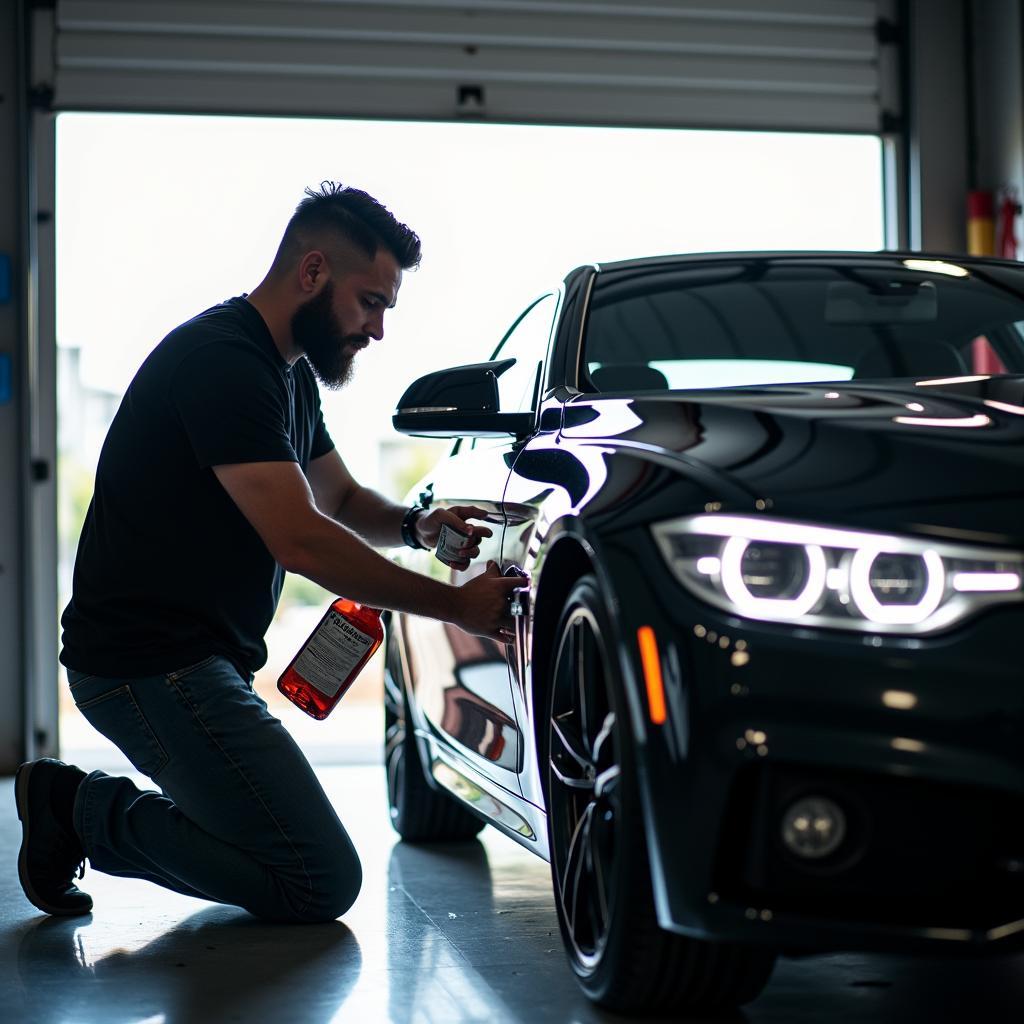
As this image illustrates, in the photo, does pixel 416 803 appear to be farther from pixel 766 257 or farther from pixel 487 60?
pixel 487 60

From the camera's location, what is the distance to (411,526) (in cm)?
359

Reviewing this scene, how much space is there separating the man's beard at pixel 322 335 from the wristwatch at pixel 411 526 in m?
0.42

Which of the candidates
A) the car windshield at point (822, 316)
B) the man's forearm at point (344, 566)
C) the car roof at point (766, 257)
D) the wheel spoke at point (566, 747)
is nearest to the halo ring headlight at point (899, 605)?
the wheel spoke at point (566, 747)

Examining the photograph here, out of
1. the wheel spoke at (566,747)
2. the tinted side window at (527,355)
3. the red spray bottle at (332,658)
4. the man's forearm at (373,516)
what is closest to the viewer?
the wheel spoke at (566,747)

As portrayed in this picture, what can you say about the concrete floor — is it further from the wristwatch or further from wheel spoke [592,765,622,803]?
the wristwatch

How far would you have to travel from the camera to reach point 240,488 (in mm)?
2939

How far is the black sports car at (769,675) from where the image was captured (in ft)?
5.59

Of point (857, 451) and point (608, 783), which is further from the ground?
point (857, 451)

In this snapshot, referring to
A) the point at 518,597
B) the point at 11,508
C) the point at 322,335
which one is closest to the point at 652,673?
the point at 518,597

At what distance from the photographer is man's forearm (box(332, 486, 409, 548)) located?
12.3ft

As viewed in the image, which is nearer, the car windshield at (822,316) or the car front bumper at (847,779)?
the car front bumper at (847,779)

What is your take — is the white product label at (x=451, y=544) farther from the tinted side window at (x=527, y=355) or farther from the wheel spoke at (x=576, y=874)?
the wheel spoke at (x=576, y=874)

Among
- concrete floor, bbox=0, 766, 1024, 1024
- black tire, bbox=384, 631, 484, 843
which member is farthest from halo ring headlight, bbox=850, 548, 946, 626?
black tire, bbox=384, 631, 484, 843

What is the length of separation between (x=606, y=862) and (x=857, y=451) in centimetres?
68
